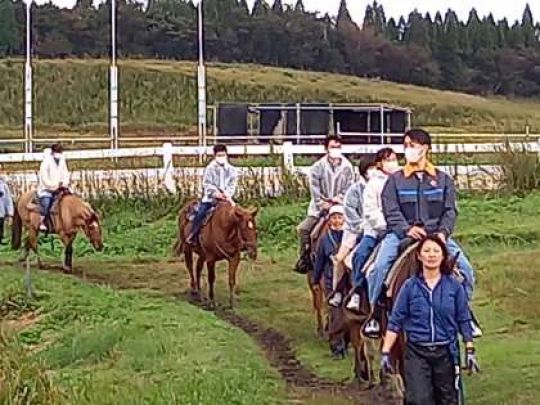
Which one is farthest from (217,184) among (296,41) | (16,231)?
(296,41)

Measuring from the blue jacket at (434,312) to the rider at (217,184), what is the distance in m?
8.61

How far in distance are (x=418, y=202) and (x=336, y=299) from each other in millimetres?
2667

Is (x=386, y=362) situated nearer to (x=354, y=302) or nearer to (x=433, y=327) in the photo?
(x=433, y=327)

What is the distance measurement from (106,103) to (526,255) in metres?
54.7

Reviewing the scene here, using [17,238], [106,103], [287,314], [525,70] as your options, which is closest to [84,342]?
[287,314]

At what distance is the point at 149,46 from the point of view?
88375 mm

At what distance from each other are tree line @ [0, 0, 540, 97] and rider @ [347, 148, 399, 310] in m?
69.7

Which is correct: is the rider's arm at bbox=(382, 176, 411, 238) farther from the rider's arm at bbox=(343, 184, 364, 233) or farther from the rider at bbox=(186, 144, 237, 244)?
the rider at bbox=(186, 144, 237, 244)

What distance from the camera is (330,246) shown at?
13852 mm

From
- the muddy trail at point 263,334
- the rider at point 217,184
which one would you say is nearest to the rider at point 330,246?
the muddy trail at point 263,334

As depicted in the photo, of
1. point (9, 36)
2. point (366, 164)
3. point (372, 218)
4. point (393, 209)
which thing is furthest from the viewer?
point (9, 36)

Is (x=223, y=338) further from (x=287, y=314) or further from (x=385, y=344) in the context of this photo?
(x=385, y=344)

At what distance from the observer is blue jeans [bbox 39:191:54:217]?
835 inches

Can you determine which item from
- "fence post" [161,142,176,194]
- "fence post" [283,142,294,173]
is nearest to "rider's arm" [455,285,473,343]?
"fence post" [161,142,176,194]
